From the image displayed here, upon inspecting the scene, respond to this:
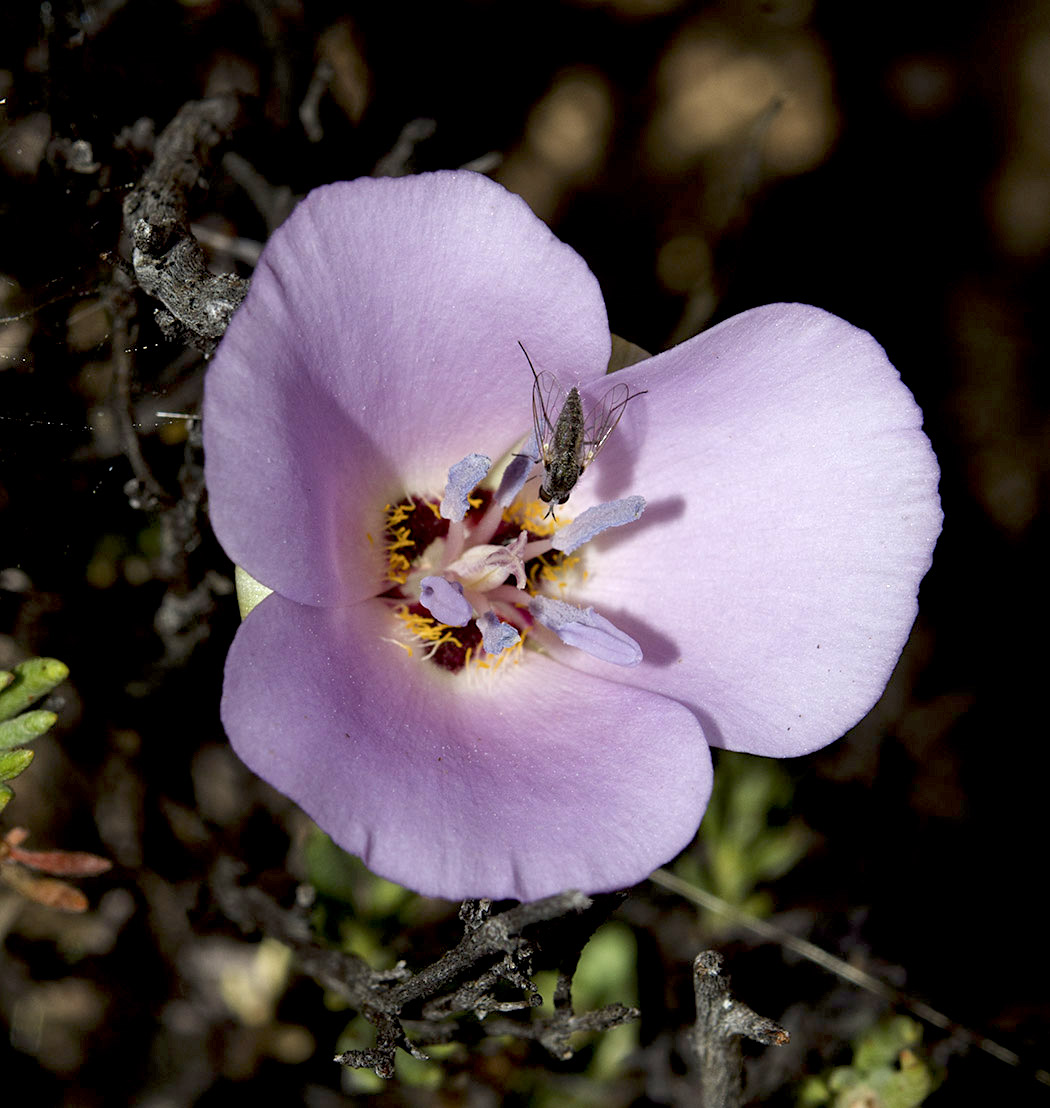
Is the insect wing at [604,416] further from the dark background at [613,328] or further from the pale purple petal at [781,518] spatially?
the dark background at [613,328]

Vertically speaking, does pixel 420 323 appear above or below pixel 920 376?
above

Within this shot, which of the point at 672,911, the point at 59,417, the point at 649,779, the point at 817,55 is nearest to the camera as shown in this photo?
the point at 649,779

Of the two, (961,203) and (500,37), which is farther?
(961,203)

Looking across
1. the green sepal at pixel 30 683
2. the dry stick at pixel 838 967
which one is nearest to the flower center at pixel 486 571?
the green sepal at pixel 30 683

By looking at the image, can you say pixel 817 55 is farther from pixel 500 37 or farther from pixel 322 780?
pixel 322 780

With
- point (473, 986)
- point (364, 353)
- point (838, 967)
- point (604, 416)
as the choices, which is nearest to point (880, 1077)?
point (838, 967)

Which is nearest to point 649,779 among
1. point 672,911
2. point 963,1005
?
point 672,911
